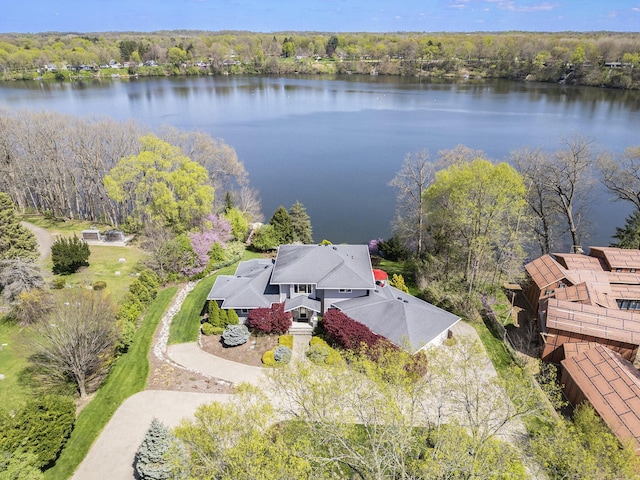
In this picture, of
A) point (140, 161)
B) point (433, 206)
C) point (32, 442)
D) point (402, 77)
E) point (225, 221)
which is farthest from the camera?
point (402, 77)

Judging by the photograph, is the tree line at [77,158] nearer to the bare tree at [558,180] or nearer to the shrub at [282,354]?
the shrub at [282,354]

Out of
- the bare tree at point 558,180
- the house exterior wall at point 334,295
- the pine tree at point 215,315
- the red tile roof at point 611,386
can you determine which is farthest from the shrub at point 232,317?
the bare tree at point 558,180

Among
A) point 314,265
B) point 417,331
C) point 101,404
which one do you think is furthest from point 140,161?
point 417,331

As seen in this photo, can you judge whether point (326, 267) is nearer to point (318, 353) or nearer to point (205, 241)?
point (318, 353)

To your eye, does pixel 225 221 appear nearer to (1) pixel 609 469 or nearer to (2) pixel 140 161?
(2) pixel 140 161

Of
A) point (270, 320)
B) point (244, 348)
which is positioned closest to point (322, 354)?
point (270, 320)

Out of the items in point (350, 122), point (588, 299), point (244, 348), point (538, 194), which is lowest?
point (244, 348)

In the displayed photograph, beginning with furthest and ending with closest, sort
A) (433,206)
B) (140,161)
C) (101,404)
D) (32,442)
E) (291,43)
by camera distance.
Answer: (291,43) → (140,161) → (433,206) → (101,404) → (32,442)
